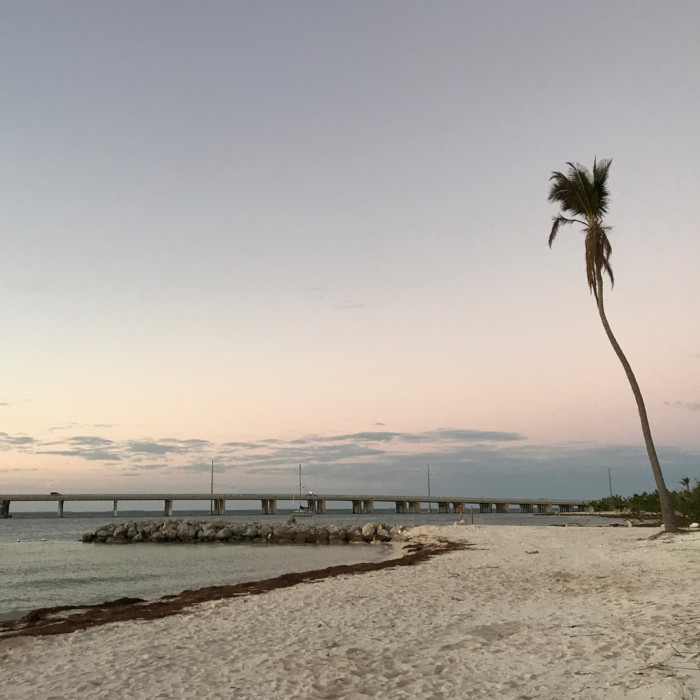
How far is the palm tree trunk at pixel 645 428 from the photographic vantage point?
102ft

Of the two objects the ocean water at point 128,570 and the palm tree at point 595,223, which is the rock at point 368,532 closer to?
the ocean water at point 128,570

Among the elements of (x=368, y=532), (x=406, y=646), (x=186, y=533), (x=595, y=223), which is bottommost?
(x=186, y=533)

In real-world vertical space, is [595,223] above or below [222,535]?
above

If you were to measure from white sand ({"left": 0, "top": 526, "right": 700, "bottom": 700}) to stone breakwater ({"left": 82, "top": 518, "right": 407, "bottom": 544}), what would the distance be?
3666 cm

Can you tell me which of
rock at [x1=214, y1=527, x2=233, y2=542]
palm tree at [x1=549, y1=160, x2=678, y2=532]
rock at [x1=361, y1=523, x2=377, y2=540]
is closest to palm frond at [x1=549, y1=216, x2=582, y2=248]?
palm tree at [x1=549, y1=160, x2=678, y2=532]

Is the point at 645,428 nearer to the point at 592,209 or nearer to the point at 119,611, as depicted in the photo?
the point at 592,209

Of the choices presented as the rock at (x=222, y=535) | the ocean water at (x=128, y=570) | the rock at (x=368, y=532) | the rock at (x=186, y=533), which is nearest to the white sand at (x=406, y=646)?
the ocean water at (x=128, y=570)

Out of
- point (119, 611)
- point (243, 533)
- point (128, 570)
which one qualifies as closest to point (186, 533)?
point (243, 533)

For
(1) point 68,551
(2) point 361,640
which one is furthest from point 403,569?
(1) point 68,551

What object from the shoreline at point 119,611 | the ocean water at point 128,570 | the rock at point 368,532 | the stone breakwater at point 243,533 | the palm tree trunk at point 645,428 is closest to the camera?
the shoreline at point 119,611

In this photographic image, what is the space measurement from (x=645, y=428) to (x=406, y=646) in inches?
1001

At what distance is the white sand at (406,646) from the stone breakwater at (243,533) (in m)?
36.7

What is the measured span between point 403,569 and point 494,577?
4.95 meters

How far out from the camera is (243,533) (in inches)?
2452
